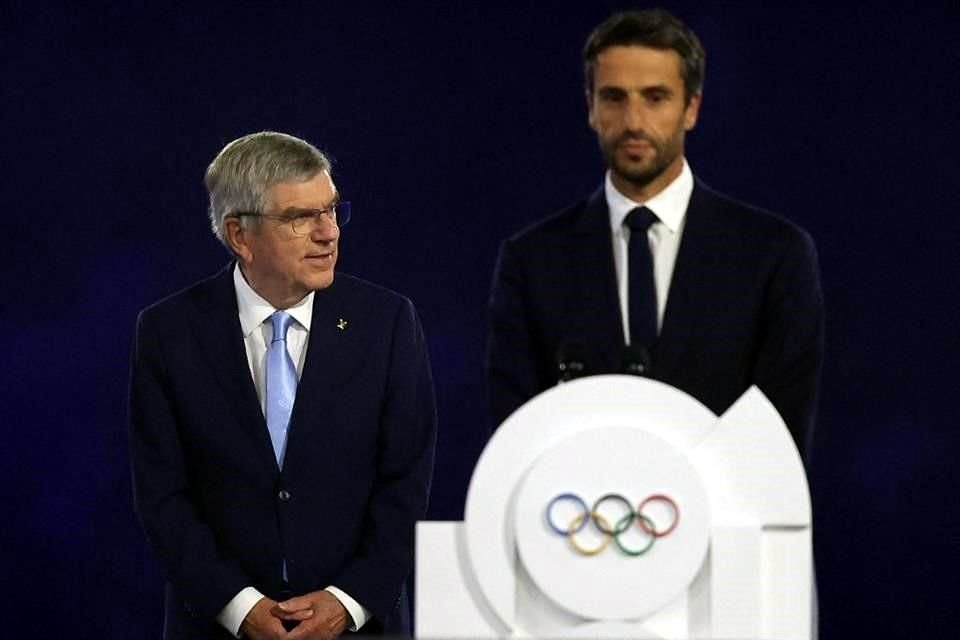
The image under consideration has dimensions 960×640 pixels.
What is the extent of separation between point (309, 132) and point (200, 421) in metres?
1.50

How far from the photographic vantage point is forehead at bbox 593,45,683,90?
3541mm

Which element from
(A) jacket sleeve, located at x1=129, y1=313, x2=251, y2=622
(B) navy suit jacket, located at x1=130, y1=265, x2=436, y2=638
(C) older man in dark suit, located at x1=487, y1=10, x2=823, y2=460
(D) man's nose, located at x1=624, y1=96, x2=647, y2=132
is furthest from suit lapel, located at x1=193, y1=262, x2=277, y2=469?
(D) man's nose, located at x1=624, y1=96, x2=647, y2=132

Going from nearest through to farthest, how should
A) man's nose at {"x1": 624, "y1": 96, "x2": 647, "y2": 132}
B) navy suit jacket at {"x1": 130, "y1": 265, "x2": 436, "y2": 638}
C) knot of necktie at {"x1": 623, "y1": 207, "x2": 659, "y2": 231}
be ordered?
man's nose at {"x1": 624, "y1": 96, "x2": 647, "y2": 132}, knot of necktie at {"x1": 623, "y1": 207, "x2": 659, "y2": 231}, navy suit jacket at {"x1": 130, "y1": 265, "x2": 436, "y2": 638}

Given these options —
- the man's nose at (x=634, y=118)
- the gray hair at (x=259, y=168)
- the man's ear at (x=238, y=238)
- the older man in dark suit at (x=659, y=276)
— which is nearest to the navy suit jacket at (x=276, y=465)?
the man's ear at (x=238, y=238)

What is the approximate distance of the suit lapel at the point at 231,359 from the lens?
411cm

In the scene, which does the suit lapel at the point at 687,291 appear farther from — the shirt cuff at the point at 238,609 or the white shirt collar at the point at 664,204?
the shirt cuff at the point at 238,609

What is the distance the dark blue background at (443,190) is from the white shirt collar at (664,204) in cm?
159

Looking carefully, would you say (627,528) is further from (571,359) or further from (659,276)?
(659,276)

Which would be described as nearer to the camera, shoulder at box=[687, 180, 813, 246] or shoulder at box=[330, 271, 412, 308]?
shoulder at box=[687, 180, 813, 246]

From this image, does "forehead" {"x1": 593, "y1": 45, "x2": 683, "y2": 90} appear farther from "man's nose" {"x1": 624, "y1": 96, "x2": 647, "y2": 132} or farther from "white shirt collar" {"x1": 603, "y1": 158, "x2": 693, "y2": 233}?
"white shirt collar" {"x1": 603, "y1": 158, "x2": 693, "y2": 233}

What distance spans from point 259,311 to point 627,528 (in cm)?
116

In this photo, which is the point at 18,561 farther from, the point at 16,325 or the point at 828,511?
the point at 828,511

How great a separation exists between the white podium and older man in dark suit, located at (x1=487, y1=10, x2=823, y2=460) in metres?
0.23

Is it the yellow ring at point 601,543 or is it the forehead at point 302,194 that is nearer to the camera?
the yellow ring at point 601,543
